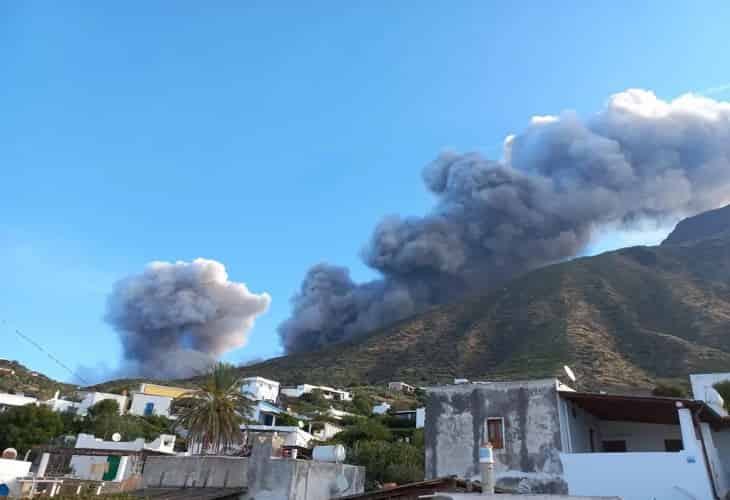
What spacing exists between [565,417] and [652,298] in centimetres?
6982

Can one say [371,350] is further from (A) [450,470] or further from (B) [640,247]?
(A) [450,470]

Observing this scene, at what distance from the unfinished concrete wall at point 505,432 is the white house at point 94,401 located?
122ft

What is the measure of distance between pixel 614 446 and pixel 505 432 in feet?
13.9

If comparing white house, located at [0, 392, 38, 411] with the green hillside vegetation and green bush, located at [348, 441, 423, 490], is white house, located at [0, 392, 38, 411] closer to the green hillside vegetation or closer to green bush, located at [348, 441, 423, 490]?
the green hillside vegetation

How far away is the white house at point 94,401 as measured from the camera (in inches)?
1889

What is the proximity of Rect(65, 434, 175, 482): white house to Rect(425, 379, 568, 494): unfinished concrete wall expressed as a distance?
12.9 metres

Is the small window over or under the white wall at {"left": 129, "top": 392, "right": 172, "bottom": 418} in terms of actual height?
under

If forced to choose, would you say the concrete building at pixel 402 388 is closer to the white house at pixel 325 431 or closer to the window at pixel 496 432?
the white house at pixel 325 431

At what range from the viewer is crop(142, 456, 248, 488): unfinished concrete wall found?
1380 cm

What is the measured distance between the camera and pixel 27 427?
36875mm

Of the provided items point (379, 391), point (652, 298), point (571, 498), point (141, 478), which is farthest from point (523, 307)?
point (571, 498)

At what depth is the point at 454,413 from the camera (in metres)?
18.6

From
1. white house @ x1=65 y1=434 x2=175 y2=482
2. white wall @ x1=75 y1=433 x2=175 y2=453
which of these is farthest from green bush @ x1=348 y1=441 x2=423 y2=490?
white wall @ x1=75 y1=433 x2=175 y2=453

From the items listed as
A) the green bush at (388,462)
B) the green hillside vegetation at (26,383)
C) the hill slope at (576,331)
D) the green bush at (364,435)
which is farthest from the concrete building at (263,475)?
the green hillside vegetation at (26,383)
